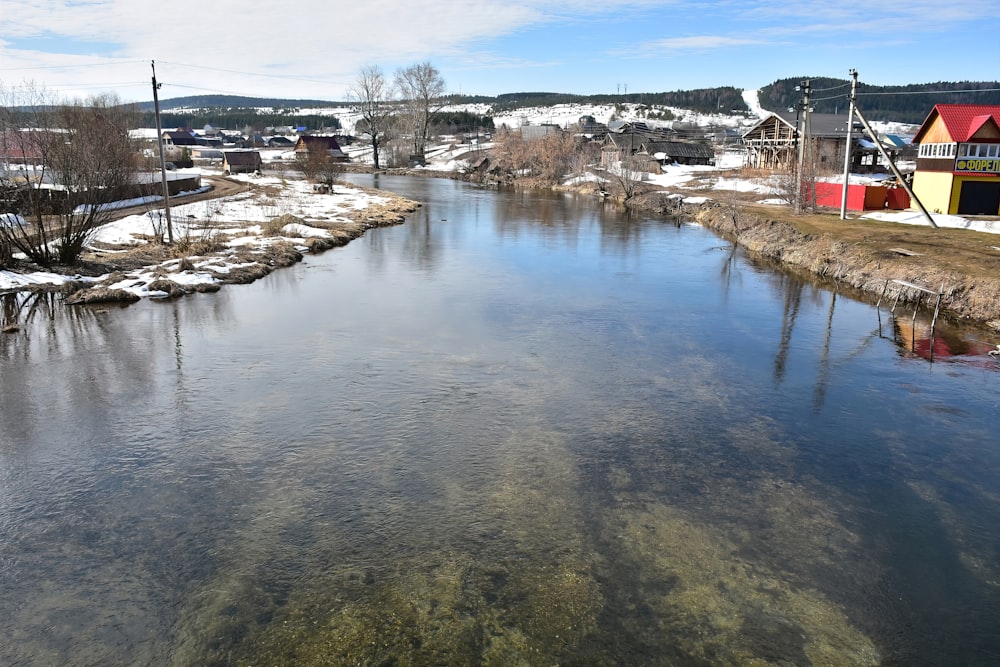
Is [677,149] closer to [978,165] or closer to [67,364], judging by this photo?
[978,165]

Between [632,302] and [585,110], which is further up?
[585,110]

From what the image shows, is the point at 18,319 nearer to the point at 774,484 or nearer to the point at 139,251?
the point at 139,251

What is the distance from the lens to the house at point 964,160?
29094 mm

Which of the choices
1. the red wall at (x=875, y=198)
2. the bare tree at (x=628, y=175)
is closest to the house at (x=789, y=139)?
the bare tree at (x=628, y=175)

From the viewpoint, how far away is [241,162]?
7319cm

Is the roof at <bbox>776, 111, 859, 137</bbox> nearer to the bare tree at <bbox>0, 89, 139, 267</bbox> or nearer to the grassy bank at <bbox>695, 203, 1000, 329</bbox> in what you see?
the grassy bank at <bbox>695, 203, 1000, 329</bbox>

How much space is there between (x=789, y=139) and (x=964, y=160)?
29.2m

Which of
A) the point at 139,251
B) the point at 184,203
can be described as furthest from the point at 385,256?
the point at 184,203

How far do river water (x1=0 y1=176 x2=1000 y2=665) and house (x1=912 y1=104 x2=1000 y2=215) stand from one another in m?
16.5

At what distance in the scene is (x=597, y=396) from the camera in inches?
486

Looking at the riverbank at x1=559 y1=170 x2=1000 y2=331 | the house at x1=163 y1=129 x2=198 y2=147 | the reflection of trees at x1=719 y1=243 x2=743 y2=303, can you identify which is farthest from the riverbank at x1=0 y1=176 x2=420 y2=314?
the house at x1=163 y1=129 x2=198 y2=147

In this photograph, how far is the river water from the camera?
659 cm

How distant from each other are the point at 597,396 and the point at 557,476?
315cm

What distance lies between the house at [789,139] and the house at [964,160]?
15231 millimetres
